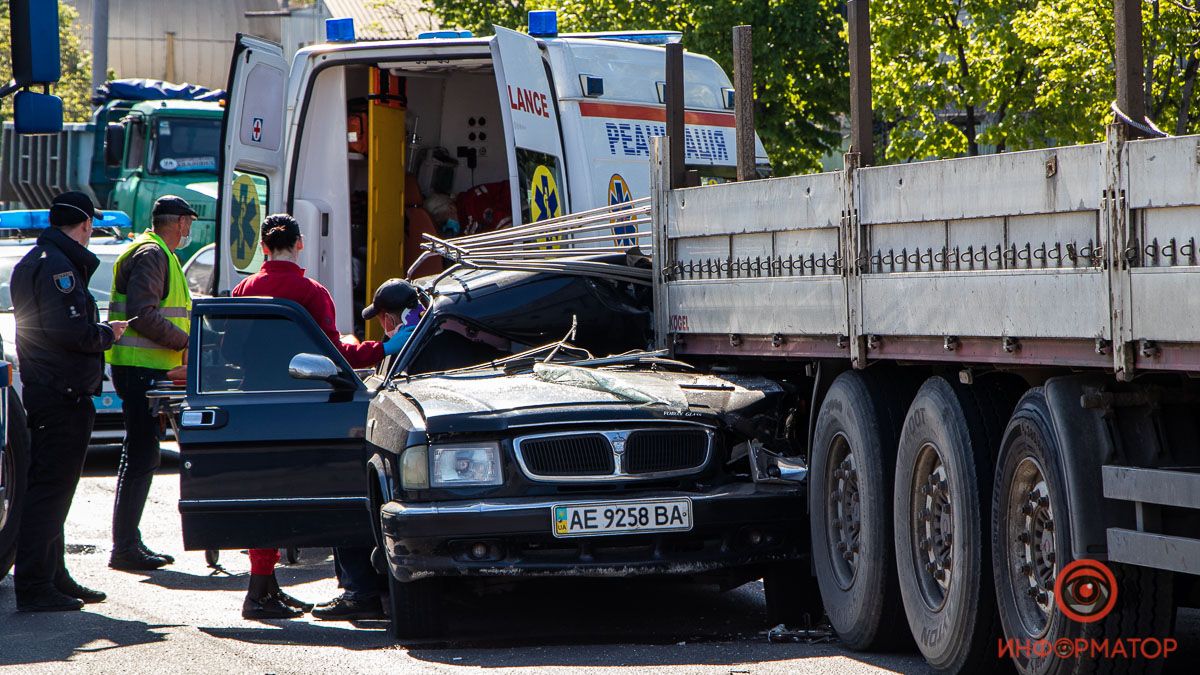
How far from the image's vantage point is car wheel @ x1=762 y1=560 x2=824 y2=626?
23.3ft

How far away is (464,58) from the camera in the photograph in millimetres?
10453

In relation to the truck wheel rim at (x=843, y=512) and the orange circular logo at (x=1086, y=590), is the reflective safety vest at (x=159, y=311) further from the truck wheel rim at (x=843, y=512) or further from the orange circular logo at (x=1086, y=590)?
the orange circular logo at (x=1086, y=590)

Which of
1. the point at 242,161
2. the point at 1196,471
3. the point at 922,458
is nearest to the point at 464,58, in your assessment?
the point at 242,161

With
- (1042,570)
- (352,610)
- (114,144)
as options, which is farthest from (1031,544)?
(114,144)

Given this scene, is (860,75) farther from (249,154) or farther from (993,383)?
(249,154)

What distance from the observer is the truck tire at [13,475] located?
8.35 meters

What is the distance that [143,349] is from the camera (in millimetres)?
9461

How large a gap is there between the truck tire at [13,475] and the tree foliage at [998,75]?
1449cm

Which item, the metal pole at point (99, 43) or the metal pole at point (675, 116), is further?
the metal pole at point (99, 43)

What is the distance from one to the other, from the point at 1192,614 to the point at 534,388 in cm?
287

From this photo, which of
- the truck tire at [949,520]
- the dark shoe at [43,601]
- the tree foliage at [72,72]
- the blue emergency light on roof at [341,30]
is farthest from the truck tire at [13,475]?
the tree foliage at [72,72]

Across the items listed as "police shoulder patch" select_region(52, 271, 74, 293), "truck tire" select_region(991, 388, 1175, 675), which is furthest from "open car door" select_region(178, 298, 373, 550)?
"truck tire" select_region(991, 388, 1175, 675)

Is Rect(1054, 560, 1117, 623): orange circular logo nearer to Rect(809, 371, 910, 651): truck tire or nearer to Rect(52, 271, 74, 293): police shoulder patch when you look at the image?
Rect(809, 371, 910, 651): truck tire

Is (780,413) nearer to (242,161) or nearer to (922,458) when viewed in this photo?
(922,458)
